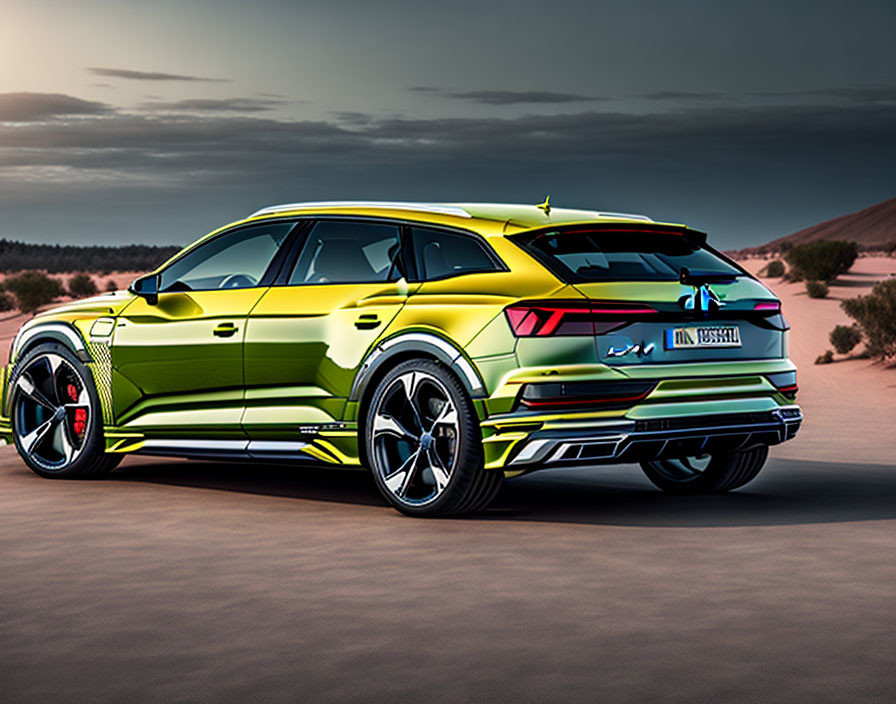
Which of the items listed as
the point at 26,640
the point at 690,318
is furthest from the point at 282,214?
the point at 26,640

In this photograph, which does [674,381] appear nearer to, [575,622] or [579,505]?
[579,505]

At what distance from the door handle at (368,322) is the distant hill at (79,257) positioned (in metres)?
104

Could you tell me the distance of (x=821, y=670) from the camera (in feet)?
18.5

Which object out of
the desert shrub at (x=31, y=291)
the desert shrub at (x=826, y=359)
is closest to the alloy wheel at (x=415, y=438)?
the desert shrub at (x=826, y=359)

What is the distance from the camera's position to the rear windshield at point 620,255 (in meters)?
9.09

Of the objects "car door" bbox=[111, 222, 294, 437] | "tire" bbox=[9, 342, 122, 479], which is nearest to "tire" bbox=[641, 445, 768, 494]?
"car door" bbox=[111, 222, 294, 437]

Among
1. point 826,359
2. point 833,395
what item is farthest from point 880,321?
point 833,395

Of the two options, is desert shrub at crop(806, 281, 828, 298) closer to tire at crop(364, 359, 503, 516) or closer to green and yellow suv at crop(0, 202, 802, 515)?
green and yellow suv at crop(0, 202, 802, 515)

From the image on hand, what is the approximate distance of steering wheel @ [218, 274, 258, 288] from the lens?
420 inches

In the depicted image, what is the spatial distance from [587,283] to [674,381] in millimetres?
773

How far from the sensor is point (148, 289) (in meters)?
11.1

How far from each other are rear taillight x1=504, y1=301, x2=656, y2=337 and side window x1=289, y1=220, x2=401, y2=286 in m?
1.23

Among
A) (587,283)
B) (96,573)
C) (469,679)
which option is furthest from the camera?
(587,283)

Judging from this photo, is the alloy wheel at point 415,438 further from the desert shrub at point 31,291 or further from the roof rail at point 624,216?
the desert shrub at point 31,291
